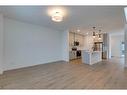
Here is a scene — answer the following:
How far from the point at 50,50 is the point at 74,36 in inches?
151

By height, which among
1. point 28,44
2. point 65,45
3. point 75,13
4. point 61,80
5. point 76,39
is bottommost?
point 61,80

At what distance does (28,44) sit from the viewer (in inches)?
312

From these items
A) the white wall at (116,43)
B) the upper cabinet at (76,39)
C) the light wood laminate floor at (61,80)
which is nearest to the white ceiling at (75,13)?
the light wood laminate floor at (61,80)

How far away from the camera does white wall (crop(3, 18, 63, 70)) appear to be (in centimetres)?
673

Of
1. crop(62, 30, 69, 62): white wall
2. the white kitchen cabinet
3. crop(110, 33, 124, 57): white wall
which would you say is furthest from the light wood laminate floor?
crop(110, 33, 124, 57): white wall

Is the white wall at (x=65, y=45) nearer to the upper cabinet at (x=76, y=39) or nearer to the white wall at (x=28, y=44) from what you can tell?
the white wall at (x=28, y=44)

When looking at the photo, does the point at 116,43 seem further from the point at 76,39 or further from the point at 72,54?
the point at 72,54

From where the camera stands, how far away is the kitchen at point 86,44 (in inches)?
464

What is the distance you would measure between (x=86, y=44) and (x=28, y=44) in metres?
8.69

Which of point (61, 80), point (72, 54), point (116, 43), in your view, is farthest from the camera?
point (116, 43)

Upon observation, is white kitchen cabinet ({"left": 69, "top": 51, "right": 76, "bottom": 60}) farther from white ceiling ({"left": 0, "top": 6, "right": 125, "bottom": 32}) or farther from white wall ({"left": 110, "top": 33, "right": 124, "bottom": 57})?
white wall ({"left": 110, "top": 33, "right": 124, "bottom": 57})

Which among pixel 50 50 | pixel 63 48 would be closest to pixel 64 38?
pixel 63 48

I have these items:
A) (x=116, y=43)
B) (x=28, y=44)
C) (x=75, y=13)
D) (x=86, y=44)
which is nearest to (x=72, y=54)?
(x=86, y=44)
